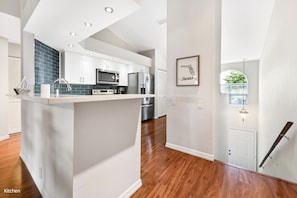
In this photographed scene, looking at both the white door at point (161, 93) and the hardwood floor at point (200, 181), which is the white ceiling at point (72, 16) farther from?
the white door at point (161, 93)

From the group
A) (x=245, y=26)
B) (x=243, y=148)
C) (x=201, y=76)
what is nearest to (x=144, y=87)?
(x=201, y=76)

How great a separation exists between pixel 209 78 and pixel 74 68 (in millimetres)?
3424

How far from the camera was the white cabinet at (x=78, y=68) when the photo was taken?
12.6 feet

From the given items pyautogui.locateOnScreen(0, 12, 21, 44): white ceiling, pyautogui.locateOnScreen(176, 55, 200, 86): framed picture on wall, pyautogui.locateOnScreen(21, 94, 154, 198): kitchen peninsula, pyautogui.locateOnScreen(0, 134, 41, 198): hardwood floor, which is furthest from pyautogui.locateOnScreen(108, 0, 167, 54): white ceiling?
pyautogui.locateOnScreen(0, 134, 41, 198): hardwood floor

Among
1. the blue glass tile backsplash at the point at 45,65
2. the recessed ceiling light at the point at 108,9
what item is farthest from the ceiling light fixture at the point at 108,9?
the blue glass tile backsplash at the point at 45,65

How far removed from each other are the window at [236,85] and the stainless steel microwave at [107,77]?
5.25m

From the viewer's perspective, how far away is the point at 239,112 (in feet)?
21.7

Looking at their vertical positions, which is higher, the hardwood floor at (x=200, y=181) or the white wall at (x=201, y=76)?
the white wall at (x=201, y=76)

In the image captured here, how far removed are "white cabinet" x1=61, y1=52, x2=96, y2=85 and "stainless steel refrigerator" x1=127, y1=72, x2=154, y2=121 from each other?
1.52m

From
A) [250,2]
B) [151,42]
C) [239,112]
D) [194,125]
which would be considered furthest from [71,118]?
[239,112]

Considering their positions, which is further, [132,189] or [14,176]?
[14,176]

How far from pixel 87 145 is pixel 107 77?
12.8 ft

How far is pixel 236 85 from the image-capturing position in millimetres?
6852

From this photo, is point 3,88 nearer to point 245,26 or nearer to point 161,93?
point 161,93
